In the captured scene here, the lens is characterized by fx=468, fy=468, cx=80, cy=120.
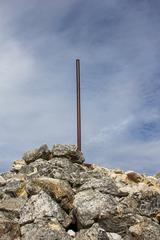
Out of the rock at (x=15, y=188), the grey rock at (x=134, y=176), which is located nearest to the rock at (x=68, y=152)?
the grey rock at (x=134, y=176)

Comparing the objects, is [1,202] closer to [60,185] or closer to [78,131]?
[60,185]

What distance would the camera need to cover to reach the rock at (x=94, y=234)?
61.1 feet

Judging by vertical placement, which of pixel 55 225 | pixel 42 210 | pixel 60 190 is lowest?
pixel 55 225

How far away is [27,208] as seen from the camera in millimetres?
20766

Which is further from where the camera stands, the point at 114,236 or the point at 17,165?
the point at 17,165

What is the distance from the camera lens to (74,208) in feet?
70.0

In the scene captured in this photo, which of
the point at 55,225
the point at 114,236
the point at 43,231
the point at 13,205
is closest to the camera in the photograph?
the point at 43,231

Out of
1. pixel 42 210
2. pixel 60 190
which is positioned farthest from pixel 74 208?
pixel 42 210

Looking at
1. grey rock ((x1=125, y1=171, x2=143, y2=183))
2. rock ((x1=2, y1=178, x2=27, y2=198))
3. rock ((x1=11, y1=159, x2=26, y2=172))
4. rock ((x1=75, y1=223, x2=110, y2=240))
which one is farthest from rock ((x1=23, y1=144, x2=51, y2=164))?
rock ((x1=75, y1=223, x2=110, y2=240))

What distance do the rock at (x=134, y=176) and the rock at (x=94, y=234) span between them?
9.50m

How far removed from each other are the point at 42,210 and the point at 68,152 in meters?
8.62

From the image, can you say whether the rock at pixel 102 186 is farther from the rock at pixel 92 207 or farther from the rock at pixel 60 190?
the rock at pixel 60 190

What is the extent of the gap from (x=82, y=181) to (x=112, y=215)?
4662 mm

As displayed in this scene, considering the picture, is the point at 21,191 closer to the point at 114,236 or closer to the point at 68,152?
the point at 68,152
